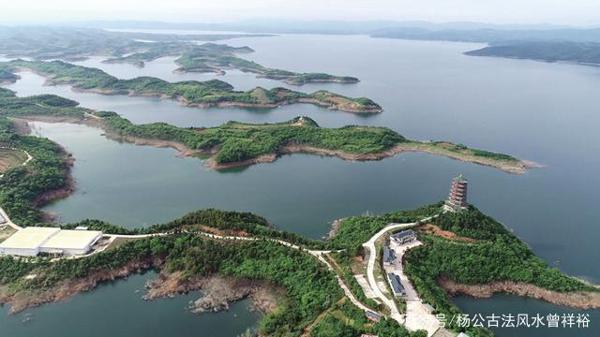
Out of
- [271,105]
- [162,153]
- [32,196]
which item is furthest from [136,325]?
[271,105]

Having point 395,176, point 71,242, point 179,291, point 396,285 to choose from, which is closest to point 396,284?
point 396,285

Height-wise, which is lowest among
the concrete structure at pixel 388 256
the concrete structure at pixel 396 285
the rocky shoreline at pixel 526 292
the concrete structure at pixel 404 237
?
the rocky shoreline at pixel 526 292

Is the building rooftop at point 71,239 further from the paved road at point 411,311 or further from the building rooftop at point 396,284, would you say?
the building rooftop at point 396,284

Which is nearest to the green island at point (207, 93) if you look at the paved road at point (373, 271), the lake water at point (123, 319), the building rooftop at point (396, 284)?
the paved road at point (373, 271)

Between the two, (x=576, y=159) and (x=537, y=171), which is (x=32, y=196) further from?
(x=576, y=159)

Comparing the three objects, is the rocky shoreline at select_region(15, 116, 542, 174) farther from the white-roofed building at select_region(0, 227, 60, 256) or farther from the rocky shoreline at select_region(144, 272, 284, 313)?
the rocky shoreline at select_region(144, 272, 284, 313)

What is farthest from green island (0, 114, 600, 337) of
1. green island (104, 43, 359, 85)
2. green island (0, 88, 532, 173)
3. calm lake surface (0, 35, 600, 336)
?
green island (104, 43, 359, 85)
